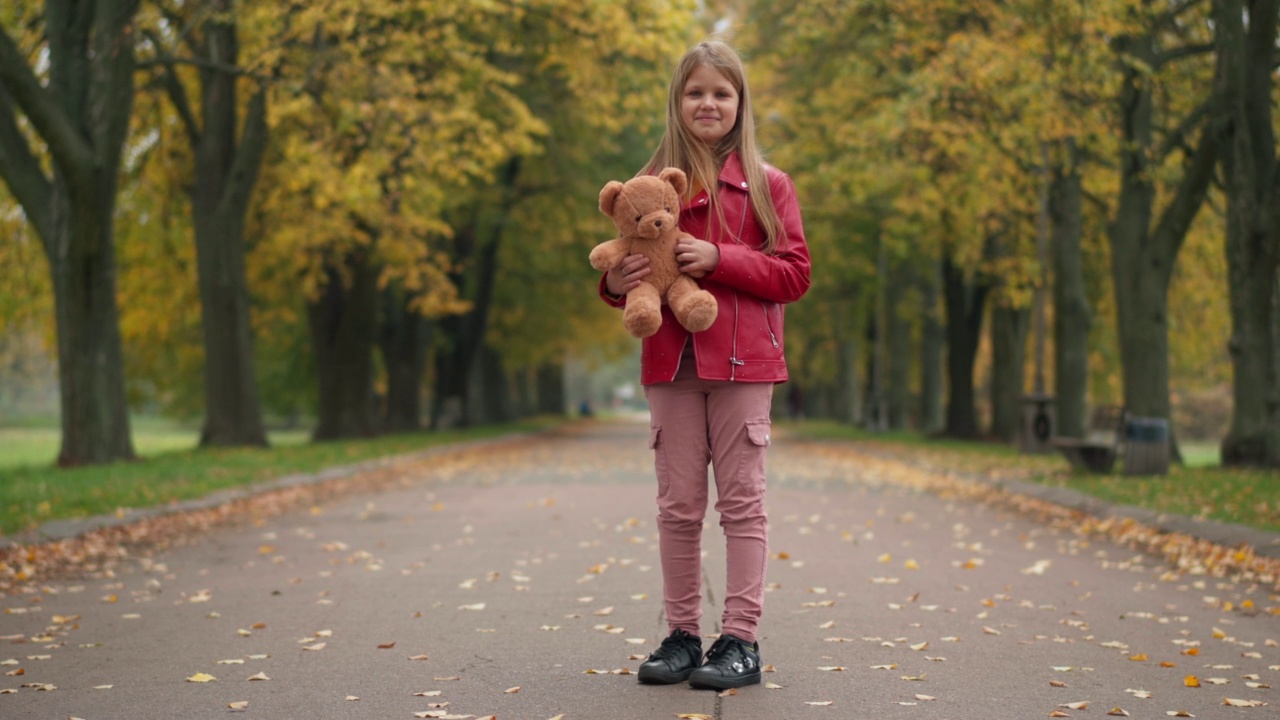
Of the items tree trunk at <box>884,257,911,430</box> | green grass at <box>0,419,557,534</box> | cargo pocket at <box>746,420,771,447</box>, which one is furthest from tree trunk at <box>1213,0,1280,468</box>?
tree trunk at <box>884,257,911,430</box>

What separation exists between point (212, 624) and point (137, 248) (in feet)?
64.0

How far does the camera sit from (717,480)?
4.95 meters

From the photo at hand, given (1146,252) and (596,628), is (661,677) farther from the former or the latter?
(1146,252)

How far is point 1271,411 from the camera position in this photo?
15672 millimetres

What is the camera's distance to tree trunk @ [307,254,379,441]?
26.8m

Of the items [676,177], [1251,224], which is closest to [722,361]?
[676,177]

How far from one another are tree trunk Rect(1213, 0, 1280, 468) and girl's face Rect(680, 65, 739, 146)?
1121 cm

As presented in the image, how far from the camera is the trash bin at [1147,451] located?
1488cm

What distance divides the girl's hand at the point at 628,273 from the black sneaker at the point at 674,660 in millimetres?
1272

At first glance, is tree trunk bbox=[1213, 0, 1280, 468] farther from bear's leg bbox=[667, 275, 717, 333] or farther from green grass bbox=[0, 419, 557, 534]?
bear's leg bbox=[667, 275, 717, 333]

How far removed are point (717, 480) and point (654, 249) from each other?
88 centimetres

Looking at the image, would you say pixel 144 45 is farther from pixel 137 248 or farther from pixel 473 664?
pixel 473 664

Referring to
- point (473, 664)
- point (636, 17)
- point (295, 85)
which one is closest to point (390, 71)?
point (295, 85)

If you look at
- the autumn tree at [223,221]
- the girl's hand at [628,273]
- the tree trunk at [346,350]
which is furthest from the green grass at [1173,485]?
the tree trunk at [346,350]
